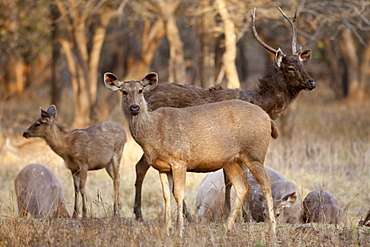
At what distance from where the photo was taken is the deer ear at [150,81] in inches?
282

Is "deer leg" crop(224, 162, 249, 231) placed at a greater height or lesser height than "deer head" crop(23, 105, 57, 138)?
lesser

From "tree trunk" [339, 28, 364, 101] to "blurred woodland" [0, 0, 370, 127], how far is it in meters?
0.04

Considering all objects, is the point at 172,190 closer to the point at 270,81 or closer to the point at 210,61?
the point at 270,81

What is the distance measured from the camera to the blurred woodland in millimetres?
14883

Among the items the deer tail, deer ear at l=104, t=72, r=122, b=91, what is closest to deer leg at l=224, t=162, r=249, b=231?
the deer tail

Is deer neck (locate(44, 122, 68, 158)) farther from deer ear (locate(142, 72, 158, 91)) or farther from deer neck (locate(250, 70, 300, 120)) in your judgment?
deer neck (locate(250, 70, 300, 120))

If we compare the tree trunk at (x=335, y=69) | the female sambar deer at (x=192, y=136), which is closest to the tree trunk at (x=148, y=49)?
the tree trunk at (x=335, y=69)

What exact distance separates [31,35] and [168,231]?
56.1 feet

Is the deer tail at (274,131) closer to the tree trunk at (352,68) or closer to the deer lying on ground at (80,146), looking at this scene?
the deer lying on ground at (80,146)

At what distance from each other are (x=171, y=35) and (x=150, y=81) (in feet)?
33.6

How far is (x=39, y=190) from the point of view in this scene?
9.42 meters

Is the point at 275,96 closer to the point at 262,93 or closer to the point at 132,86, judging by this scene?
the point at 262,93

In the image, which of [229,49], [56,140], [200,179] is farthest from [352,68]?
[56,140]

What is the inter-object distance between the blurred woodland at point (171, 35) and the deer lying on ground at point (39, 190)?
12.7 feet
